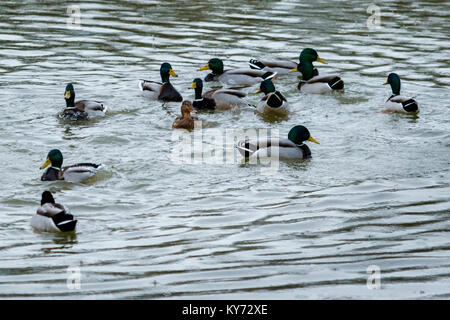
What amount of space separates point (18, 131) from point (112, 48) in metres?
6.57

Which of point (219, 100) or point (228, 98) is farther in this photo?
point (219, 100)

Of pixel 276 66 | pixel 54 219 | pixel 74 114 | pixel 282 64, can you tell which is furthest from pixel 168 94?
pixel 54 219

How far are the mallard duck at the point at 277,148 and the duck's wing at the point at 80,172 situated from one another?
2.37 meters

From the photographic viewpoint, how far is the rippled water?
8375 mm

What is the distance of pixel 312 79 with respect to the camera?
17797mm

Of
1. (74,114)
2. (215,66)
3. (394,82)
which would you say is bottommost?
(74,114)

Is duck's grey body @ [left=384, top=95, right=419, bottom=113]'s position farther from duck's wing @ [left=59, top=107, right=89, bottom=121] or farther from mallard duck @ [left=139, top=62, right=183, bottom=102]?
duck's wing @ [left=59, top=107, right=89, bottom=121]

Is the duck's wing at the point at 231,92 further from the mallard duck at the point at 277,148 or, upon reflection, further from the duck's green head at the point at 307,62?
the mallard duck at the point at 277,148

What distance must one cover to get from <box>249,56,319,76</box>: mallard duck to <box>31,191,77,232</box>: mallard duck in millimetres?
9220

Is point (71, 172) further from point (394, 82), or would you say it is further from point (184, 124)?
point (394, 82)

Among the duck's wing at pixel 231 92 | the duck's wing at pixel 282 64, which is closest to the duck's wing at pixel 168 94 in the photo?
the duck's wing at pixel 231 92

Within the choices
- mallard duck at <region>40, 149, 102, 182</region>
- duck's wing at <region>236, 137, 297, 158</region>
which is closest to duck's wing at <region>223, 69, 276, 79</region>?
duck's wing at <region>236, 137, 297, 158</region>

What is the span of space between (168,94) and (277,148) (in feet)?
13.2

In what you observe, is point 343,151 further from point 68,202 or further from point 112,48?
point 112,48
